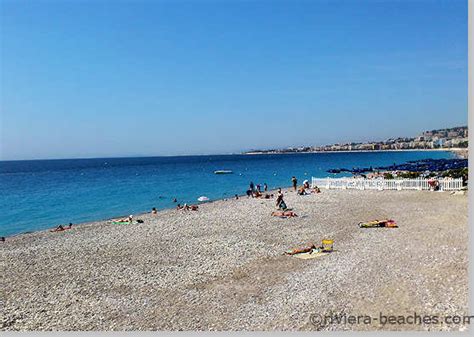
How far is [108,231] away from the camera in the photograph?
2067 cm

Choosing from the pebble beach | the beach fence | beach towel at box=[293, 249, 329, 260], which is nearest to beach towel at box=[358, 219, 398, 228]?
the pebble beach

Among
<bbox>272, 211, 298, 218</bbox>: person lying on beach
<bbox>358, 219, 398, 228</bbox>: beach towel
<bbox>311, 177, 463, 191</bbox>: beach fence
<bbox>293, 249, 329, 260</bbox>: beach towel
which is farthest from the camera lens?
<bbox>311, 177, 463, 191</bbox>: beach fence

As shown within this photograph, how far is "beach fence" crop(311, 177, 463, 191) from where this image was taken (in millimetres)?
28484

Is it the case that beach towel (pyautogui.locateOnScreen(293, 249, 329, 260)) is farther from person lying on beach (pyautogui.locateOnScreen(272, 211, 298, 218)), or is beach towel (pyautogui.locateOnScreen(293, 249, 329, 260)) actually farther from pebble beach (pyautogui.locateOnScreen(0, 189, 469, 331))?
person lying on beach (pyautogui.locateOnScreen(272, 211, 298, 218))

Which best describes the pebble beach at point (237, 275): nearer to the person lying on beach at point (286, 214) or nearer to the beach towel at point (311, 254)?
the beach towel at point (311, 254)

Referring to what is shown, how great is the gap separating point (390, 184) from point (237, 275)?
22.5 metres

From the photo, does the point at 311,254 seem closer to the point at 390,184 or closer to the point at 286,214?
the point at 286,214

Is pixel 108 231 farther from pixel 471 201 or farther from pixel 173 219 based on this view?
pixel 471 201

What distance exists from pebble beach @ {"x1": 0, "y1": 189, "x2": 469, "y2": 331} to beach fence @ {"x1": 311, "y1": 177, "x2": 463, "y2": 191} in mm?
9000

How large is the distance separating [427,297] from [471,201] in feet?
7.54

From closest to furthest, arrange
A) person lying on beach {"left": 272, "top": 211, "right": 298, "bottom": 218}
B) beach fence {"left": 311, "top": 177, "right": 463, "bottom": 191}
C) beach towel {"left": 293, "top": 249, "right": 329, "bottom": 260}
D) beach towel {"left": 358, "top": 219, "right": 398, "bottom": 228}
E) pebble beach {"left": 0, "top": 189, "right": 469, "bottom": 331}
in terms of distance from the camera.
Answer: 1. pebble beach {"left": 0, "top": 189, "right": 469, "bottom": 331}
2. beach towel {"left": 293, "top": 249, "right": 329, "bottom": 260}
3. beach towel {"left": 358, "top": 219, "right": 398, "bottom": 228}
4. person lying on beach {"left": 272, "top": 211, "right": 298, "bottom": 218}
5. beach fence {"left": 311, "top": 177, "right": 463, "bottom": 191}

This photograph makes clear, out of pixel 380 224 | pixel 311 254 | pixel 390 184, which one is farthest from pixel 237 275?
pixel 390 184

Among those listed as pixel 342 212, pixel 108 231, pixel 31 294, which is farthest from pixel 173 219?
pixel 31 294

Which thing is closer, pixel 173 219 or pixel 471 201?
pixel 471 201
